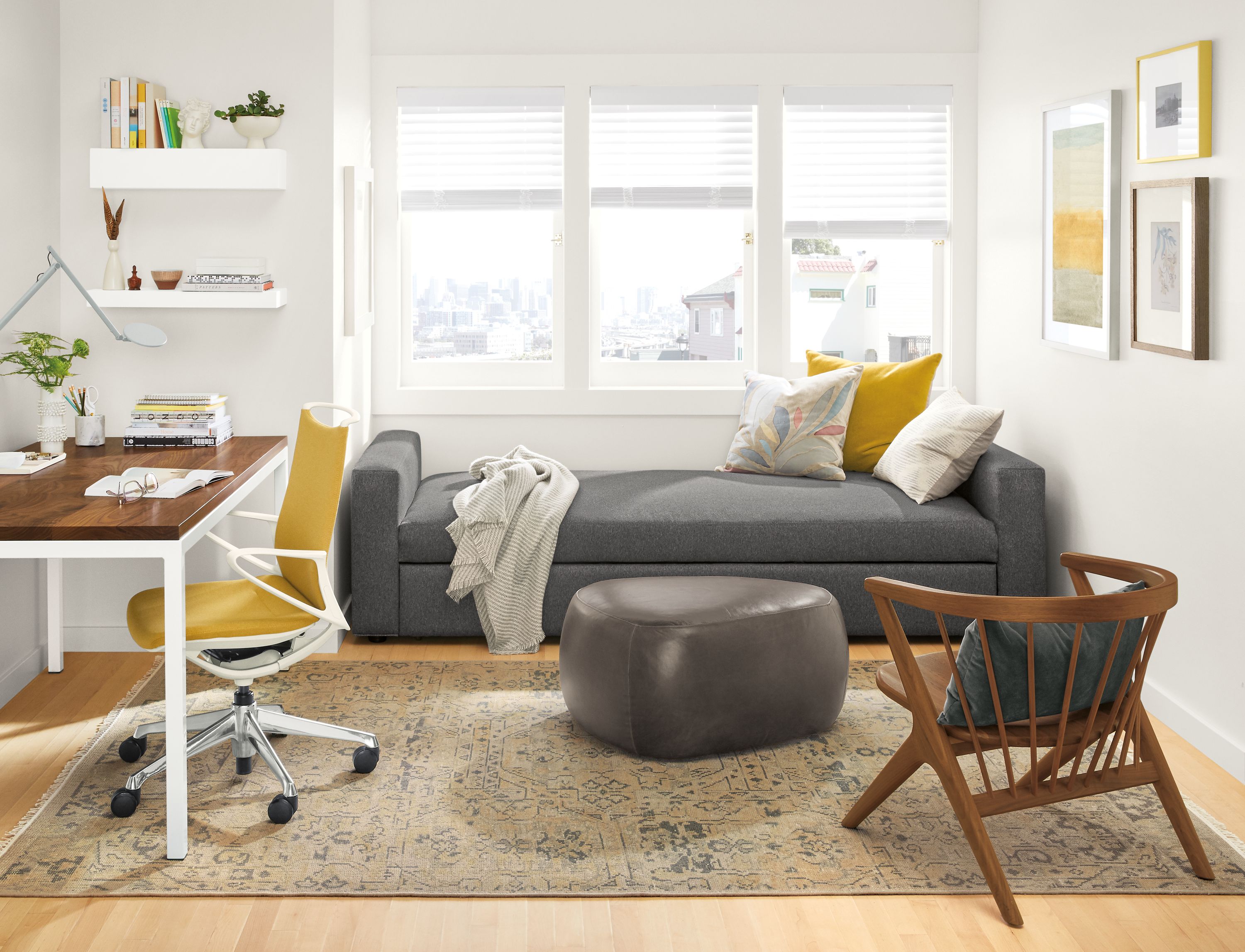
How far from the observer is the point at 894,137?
5.09 metres

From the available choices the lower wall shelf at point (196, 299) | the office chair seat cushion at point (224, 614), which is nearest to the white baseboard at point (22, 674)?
the office chair seat cushion at point (224, 614)

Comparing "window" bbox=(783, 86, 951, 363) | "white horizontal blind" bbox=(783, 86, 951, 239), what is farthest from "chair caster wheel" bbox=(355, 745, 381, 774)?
"white horizontal blind" bbox=(783, 86, 951, 239)

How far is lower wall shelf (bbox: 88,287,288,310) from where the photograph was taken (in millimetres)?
3908

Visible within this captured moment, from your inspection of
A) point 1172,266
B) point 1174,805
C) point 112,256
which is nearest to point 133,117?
point 112,256

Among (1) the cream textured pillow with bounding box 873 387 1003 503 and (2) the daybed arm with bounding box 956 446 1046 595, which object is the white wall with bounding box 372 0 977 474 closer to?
(1) the cream textured pillow with bounding box 873 387 1003 503

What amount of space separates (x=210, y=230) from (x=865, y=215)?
269 centimetres

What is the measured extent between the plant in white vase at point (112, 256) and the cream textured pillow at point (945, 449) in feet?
9.30

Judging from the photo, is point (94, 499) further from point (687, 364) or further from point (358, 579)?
point (687, 364)

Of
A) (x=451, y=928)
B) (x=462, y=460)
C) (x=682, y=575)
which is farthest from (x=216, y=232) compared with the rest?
(x=451, y=928)

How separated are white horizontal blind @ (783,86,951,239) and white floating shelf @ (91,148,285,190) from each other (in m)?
2.23

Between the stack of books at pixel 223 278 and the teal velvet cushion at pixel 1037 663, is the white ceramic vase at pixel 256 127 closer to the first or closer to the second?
the stack of books at pixel 223 278

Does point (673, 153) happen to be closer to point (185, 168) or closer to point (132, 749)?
point (185, 168)

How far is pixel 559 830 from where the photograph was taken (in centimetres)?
275

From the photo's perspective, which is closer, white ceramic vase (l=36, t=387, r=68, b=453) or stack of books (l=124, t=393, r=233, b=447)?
white ceramic vase (l=36, t=387, r=68, b=453)
